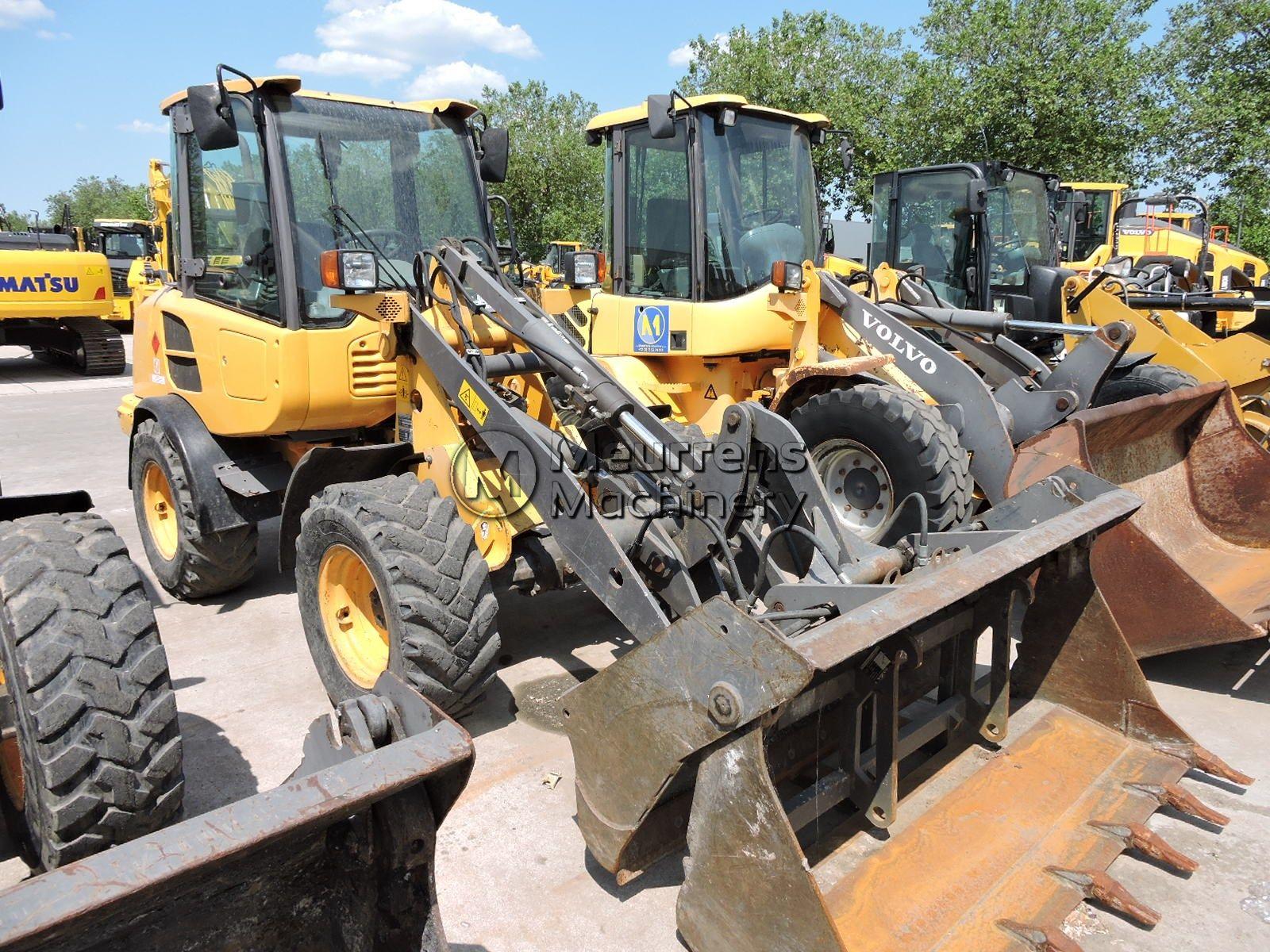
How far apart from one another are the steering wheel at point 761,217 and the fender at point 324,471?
109 inches

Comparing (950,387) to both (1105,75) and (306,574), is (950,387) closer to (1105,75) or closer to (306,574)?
(306,574)

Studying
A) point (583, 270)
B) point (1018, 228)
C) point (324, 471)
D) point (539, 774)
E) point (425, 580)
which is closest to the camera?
point (425, 580)

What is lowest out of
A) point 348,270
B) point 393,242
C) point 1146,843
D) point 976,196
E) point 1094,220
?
point 1146,843

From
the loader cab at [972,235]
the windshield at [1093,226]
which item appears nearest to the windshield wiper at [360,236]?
the loader cab at [972,235]

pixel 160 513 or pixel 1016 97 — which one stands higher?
pixel 1016 97

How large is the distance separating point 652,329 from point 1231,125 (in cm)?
2097

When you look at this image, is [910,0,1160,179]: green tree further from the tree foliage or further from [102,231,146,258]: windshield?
[102,231,146,258]: windshield

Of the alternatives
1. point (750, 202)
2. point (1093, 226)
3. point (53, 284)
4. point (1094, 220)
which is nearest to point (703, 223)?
point (750, 202)

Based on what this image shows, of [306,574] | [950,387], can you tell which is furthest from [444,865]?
[950,387]

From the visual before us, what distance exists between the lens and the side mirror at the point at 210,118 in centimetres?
387

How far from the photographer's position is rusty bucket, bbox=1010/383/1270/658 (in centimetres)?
414

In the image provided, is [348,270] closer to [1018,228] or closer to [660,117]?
[660,117]

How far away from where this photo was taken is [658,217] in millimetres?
6121

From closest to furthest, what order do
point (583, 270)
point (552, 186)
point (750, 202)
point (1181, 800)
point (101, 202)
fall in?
point (1181, 800), point (583, 270), point (750, 202), point (552, 186), point (101, 202)
